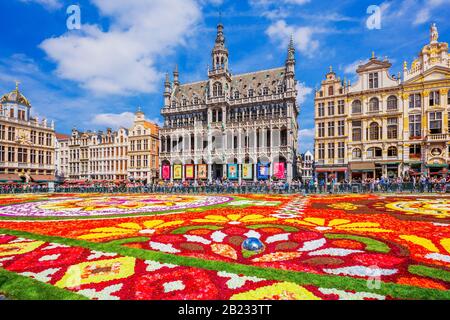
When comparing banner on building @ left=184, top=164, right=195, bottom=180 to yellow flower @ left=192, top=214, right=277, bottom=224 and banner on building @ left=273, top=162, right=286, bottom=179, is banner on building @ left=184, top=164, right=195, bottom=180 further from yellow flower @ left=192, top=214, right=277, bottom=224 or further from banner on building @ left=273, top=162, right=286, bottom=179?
yellow flower @ left=192, top=214, right=277, bottom=224

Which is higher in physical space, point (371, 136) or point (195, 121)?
point (195, 121)

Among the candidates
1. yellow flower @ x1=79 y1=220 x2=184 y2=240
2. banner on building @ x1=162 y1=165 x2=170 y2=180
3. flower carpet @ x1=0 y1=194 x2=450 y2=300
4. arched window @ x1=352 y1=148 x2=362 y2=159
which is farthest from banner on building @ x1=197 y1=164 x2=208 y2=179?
flower carpet @ x1=0 y1=194 x2=450 y2=300

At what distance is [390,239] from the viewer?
6621mm

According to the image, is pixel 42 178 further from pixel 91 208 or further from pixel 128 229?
pixel 128 229

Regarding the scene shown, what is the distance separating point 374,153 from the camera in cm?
3603

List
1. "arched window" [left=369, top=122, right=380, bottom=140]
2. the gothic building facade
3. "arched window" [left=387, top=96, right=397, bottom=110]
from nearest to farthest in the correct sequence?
"arched window" [left=387, top=96, right=397, bottom=110] < "arched window" [left=369, top=122, right=380, bottom=140] < the gothic building facade

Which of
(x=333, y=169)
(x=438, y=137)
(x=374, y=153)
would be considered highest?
(x=438, y=137)

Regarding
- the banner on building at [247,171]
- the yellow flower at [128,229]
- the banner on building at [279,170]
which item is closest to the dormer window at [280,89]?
the banner on building at [279,170]

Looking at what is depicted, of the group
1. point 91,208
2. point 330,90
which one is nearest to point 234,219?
point 91,208

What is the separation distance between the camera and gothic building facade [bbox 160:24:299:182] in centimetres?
4300

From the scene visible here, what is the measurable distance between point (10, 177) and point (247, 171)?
42.1m

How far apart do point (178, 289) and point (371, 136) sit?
3955 centimetres

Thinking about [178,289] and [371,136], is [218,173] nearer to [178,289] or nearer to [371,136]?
[371,136]
